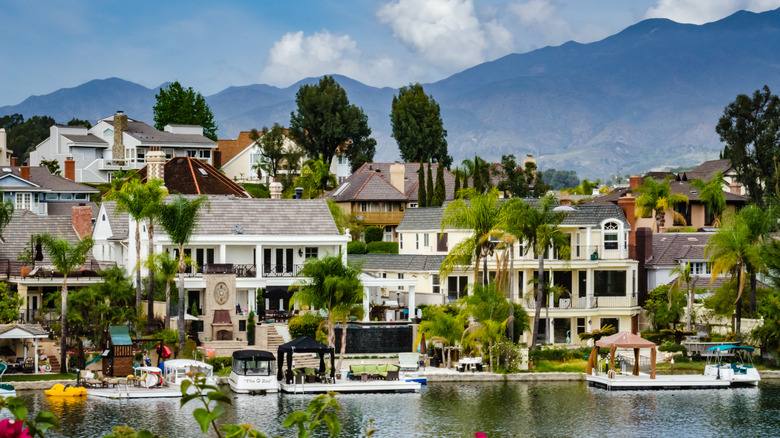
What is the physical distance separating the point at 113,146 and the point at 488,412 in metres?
89.0

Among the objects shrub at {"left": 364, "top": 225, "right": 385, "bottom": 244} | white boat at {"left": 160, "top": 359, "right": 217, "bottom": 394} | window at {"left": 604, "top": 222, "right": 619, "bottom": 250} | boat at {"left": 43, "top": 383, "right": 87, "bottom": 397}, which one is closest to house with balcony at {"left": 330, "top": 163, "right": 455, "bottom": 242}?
shrub at {"left": 364, "top": 225, "right": 385, "bottom": 244}

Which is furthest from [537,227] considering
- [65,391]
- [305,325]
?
[65,391]

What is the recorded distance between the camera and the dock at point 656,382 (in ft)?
186

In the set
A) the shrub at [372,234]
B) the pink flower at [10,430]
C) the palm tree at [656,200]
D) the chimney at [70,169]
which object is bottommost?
the pink flower at [10,430]

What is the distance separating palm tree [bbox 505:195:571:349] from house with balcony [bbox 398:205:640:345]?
145 inches

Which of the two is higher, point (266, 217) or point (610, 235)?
point (266, 217)

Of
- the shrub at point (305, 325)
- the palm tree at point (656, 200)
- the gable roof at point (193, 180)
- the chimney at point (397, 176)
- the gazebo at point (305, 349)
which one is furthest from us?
the chimney at point (397, 176)

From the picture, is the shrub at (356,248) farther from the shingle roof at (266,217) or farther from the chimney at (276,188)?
the shingle roof at (266,217)

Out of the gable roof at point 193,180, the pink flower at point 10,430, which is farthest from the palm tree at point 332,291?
the pink flower at point 10,430

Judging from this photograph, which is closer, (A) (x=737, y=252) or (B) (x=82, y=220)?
(A) (x=737, y=252)

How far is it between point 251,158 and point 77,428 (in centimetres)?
9744

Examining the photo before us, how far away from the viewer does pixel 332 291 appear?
57.3 metres

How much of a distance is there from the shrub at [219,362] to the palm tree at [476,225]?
14254 mm

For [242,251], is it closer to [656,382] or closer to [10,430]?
[656,382]
